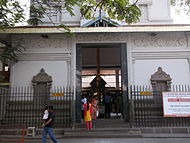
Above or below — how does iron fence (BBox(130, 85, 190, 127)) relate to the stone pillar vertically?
below

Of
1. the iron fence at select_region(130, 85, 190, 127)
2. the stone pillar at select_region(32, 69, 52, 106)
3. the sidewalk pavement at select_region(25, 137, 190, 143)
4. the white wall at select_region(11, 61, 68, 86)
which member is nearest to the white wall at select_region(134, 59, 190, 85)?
the iron fence at select_region(130, 85, 190, 127)

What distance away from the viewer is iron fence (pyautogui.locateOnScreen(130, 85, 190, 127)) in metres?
9.86

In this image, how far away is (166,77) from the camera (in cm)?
1087

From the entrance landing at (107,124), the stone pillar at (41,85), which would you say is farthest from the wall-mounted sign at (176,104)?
the stone pillar at (41,85)

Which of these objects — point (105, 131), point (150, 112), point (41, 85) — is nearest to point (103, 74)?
point (41, 85)

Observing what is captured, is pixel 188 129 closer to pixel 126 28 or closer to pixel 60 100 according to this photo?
pixel 126 28

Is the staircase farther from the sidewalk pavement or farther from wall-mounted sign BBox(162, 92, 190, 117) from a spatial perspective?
wall-mounted sign BBox(162, 92, 190, 117)

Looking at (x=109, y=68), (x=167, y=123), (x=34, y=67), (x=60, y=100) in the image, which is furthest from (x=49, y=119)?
(x=109, y=68)

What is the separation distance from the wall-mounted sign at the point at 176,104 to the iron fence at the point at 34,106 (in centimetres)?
480

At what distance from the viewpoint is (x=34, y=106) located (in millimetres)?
10539

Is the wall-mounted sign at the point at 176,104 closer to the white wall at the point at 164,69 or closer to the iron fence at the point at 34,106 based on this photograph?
the white wall at the point at 164,69

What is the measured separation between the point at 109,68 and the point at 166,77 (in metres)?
6.37

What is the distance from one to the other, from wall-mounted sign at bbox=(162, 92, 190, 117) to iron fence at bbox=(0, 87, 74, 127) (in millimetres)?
4797

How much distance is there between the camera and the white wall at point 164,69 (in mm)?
11023
